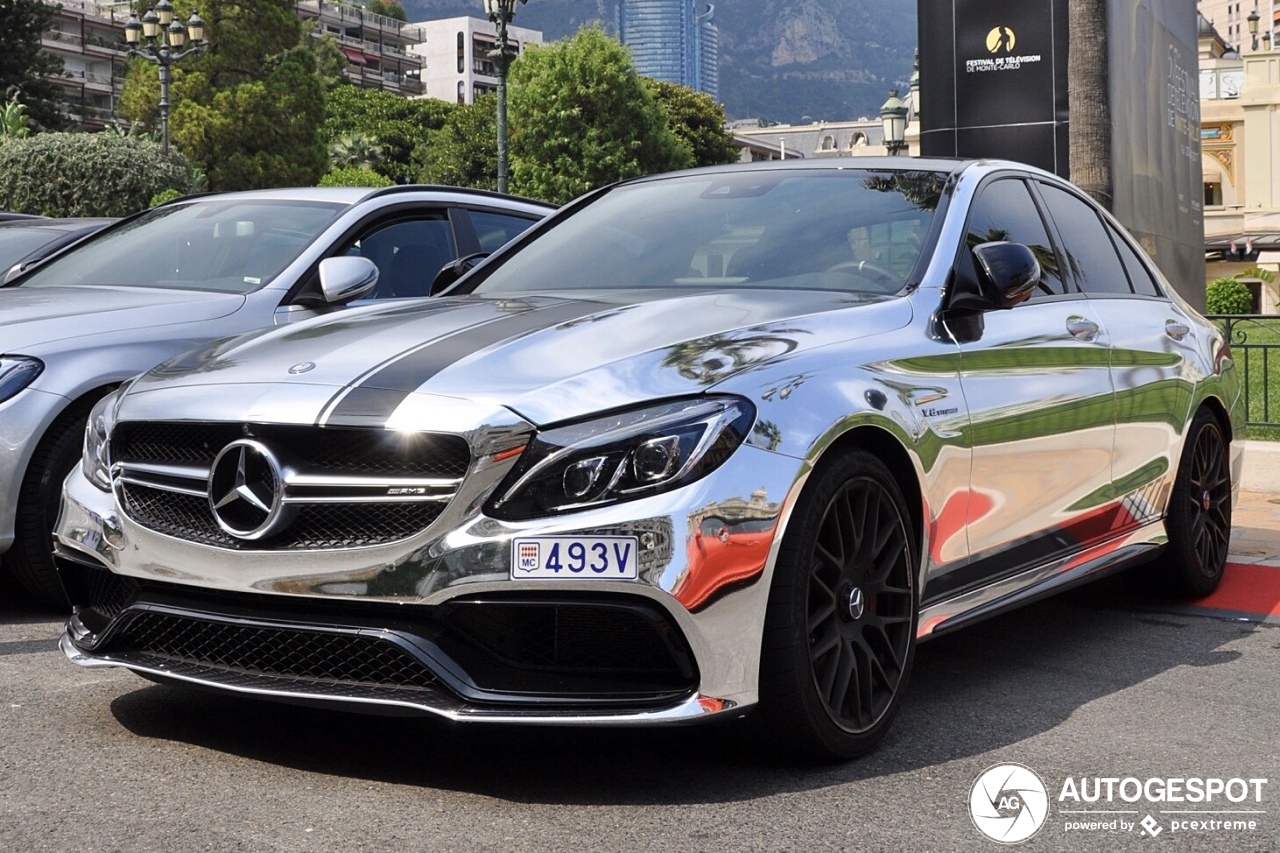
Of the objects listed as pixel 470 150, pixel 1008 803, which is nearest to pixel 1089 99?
pixel 1008 803

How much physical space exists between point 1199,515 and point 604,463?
→ 136 inches

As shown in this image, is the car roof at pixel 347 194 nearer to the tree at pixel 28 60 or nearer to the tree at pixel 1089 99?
the tree at pixel 1089 99

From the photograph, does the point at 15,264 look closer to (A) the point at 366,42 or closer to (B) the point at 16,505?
(B) the point at 16,505

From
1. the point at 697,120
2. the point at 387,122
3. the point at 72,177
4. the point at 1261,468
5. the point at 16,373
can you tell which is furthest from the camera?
the point at 387,122

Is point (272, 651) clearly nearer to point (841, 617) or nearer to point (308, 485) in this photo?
point (308, 485)

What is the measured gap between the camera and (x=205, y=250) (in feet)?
22.0

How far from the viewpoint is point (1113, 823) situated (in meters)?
3.40

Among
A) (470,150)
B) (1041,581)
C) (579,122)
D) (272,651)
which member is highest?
(470,150)

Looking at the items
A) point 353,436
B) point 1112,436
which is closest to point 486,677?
point 353,436

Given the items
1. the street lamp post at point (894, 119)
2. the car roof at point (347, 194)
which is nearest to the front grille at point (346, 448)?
the car roof at point (347, 194)

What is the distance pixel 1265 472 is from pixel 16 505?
23.9 feet

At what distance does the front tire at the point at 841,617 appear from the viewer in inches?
139

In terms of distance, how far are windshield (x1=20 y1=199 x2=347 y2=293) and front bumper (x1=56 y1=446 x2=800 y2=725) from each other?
300cm

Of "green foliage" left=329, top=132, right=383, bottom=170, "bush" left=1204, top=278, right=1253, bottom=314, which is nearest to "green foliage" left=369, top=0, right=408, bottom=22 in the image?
"green foliage" left=329, top=132, right=383, bottom=170
